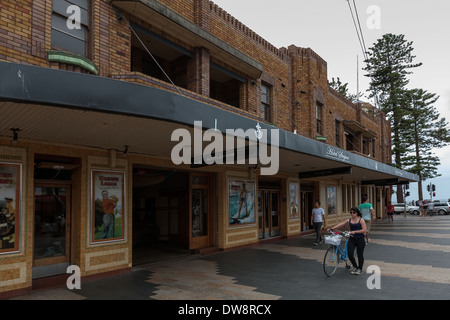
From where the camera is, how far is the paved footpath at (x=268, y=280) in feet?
21.4

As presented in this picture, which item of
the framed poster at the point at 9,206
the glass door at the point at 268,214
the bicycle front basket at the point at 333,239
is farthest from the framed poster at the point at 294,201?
the framed poster at the point at 9,206

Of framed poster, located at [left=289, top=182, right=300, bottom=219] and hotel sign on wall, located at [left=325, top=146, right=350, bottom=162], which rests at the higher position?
hotel sign on wall, located at [left=325, top=146, right=350, bottom=162]

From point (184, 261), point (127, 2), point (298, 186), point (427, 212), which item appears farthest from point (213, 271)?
point (427, 212)

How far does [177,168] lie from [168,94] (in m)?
5.20

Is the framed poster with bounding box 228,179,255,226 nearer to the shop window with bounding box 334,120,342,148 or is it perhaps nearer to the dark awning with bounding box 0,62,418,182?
the dark awning with bounding box 0,62,418,182

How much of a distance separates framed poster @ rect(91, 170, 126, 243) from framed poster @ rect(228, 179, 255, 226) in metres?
4.59

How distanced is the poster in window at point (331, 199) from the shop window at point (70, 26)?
1589 cm

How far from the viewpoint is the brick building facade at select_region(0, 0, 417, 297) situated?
17.9ft

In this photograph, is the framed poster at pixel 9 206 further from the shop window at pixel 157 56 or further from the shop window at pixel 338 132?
the shop window at pixel 338 132

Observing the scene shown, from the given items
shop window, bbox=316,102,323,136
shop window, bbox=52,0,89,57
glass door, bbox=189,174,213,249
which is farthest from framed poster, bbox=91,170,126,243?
shop window, bbox=316,102,323,136

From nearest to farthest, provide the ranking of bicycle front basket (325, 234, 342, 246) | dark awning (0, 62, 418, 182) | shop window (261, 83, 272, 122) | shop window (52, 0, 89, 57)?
dark awning (0, 62, 418, 182) → shop window (52, 0, 89, 57) → bicycle front basket (325, 234, 342, 246) → shop window (261, 83, 272, 122)

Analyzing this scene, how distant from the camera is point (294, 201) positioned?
16.6 meters

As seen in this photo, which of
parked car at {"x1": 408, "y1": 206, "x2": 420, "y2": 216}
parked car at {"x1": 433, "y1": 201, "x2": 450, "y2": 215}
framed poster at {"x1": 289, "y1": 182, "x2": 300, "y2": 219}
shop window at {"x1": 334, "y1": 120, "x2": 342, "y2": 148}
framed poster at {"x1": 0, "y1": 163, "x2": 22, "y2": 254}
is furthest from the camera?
parked car at {"x1": 408, "y1": 206, "x2": 420, "y2": 216}
